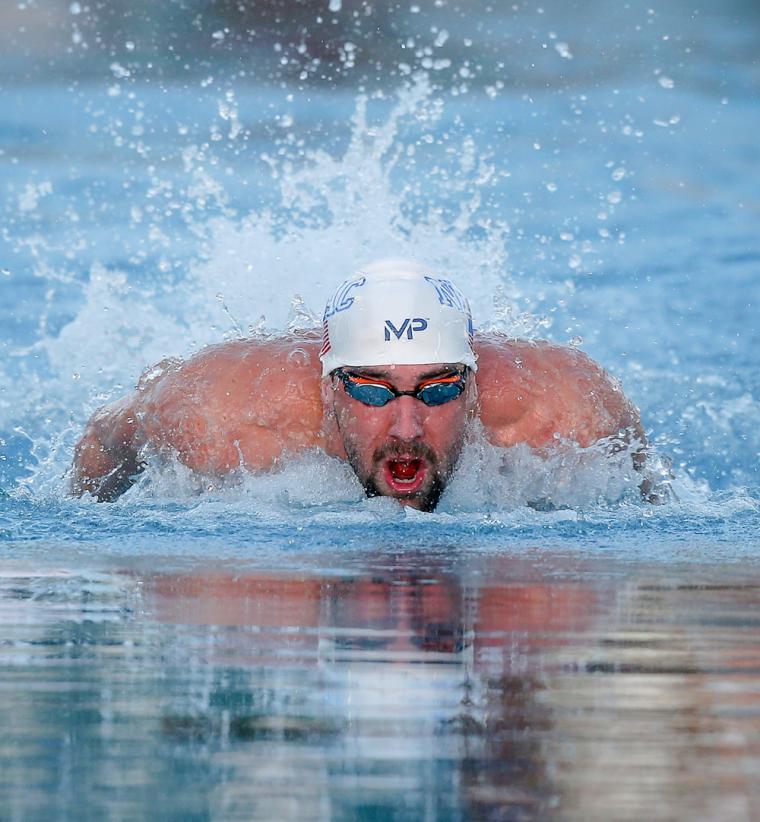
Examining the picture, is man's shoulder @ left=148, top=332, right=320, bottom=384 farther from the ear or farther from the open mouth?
the open mouth

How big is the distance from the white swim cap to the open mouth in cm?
27

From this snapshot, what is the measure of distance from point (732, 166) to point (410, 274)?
7.30 m

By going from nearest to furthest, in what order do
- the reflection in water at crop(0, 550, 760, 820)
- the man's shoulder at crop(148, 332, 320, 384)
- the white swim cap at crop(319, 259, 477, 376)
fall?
the reflection in water at crop(0, 550, 760, 820) < the white swim cap at crop(319, 259, 477, 376) < the man's shoulder at crop(148, 332, 320, 384)

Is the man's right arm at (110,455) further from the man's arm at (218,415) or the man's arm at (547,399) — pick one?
the man's arm at (547,399)

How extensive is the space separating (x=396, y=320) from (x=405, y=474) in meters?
0.43

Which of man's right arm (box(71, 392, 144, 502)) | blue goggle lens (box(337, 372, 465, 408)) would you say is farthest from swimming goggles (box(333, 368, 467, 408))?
man's right arm (box(71, 392, 144, 502))

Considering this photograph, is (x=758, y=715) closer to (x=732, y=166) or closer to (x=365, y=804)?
(x=365, y=804)

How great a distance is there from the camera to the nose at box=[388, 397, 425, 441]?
163 inches

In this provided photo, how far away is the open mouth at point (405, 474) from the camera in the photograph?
13.7 feet

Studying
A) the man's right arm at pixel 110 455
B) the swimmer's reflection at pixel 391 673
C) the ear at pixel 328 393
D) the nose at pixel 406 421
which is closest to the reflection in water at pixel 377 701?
the swimmer's reflection at pixel 391 673

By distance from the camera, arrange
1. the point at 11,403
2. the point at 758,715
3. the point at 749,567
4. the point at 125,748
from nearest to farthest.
→ the point at 125,748, the point at 758,715, the point at 749,567, the point at 11,403

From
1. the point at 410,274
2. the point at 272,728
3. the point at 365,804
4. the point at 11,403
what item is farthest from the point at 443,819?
the point at 11,403

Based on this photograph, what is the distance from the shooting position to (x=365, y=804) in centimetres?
115

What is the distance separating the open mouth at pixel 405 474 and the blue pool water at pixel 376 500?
0.32 feet
